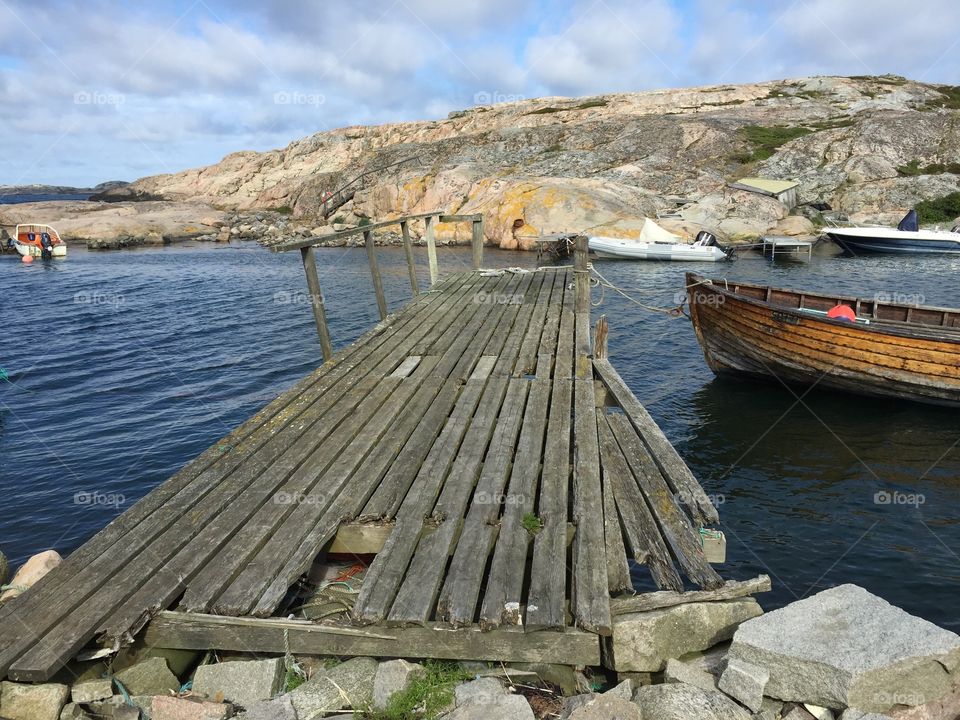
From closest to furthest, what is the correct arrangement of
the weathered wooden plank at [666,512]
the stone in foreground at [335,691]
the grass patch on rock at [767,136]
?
1. the stone in foreground at [335,691]
2. the weathered wooden plank at [666,512]
3. the grass patch on rock at [767,136]

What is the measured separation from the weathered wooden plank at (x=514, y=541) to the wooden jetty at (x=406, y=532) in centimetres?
2

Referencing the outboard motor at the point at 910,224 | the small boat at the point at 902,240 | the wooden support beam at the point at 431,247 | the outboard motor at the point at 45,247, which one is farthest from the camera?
the outboard motor at the point at 45,247

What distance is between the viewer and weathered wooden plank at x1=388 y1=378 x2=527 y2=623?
14.7 feet

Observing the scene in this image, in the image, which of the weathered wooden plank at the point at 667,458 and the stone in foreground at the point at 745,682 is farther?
the weathered wooden plank at the point at 667,458

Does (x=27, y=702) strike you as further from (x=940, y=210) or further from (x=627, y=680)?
(x=940, y=210)

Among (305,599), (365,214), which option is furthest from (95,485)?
(365,214)

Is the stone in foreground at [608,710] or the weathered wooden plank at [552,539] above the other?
the weathered wooden plank at [552,539]

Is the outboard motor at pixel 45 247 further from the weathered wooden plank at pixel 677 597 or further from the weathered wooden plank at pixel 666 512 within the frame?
the weathered wooden plank at pixel 677 597

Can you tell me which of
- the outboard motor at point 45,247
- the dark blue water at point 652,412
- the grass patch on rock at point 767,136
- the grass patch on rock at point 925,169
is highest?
the grass patch on rock at point 767,136

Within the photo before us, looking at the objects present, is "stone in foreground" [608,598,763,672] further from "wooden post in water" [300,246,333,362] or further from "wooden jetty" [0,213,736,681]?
"wooden post in water" [300,246,333,362]

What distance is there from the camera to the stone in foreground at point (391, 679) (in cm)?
410

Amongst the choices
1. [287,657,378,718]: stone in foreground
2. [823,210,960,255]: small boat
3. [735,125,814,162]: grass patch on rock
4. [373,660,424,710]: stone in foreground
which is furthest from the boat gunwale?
[735,125,814,162]: grass patch on rock

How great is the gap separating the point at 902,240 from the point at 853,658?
4034 centimetres

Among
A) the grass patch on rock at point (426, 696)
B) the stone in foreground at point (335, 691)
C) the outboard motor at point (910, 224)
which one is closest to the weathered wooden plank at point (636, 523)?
the grass patch on rock at point (426, 696)
